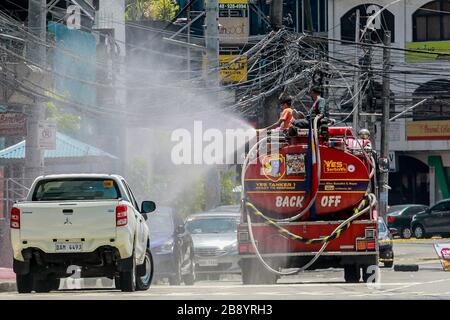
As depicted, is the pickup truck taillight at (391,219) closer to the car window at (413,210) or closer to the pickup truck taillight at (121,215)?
the car window at (413,210)

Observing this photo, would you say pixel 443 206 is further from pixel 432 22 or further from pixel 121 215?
pixel 121 215

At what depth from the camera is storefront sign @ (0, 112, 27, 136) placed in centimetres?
3272

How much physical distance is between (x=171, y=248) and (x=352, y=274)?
13.9 feet

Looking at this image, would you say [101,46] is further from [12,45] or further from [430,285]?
[430,285]

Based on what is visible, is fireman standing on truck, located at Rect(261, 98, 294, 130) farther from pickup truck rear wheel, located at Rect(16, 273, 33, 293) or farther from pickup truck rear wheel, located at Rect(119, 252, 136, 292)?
pickup truck rear wheel, located at Rect(16, 273, 33, 293)

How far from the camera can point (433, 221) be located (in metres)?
54.0

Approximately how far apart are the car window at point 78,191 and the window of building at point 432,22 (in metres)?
50.7

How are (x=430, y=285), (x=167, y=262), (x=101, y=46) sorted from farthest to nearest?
(x=101, y=46)
(x=167, y=262)
(x=430, y=285)

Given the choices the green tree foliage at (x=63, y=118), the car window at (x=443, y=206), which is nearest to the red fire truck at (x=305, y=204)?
the green tree foliage at (x=63, y=118)

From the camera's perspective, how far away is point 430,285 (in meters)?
21.5

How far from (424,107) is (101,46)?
81.4 ft

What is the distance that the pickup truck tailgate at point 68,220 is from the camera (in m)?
18.3

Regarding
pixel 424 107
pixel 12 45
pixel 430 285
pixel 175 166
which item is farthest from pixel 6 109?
pixel 424 107
